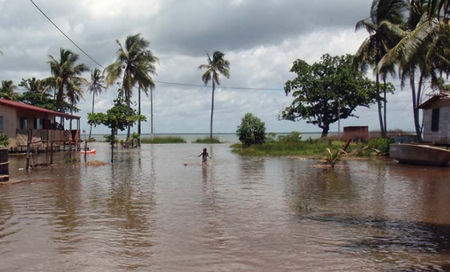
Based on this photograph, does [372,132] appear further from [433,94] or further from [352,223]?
[352,223]

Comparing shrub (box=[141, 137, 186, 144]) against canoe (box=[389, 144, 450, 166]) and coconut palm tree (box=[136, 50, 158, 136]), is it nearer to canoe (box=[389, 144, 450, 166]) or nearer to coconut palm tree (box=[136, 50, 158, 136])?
coconut palm tree (box=[136, 50, 158, 136])

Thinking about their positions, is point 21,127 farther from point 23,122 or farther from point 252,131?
point 252,131

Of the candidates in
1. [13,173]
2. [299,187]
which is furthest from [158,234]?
[13,173]

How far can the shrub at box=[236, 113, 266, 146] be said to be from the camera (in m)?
41.3

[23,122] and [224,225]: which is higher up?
[23,122]

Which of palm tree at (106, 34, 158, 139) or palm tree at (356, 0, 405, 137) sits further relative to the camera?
palm tree at (106, 34, 158, 139)

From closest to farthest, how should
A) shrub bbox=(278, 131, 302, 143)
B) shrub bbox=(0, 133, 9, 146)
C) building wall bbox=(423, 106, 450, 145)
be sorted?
building wall bbox=(423, 106, 450, 145) → shrub bbox=(0, 133, 9, 146) → shrub bbox=(278, 131, 302, 143)

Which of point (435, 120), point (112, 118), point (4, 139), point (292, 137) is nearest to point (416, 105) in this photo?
point (435, 120)

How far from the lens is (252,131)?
136 ft

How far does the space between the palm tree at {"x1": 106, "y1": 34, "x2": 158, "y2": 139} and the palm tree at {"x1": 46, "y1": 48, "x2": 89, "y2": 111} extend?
3.61m

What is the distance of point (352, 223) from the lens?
1002 cm

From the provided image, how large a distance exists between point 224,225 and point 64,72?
41710 mm

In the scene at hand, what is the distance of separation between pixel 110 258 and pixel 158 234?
173 cm

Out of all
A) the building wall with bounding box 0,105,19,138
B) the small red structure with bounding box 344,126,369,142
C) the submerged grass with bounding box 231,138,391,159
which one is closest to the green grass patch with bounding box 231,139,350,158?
the submerged grass with bounding box 231,138,391,159
